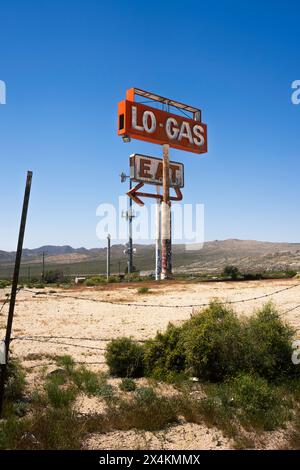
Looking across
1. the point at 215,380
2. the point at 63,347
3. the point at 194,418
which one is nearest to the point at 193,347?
the point at 215,380

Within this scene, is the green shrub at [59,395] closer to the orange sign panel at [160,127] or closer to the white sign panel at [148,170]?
the orange sign panel at [160,127]

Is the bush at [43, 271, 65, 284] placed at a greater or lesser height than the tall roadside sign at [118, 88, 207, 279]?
lesser

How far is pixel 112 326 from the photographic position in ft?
53.0

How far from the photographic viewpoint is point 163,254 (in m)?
36.8

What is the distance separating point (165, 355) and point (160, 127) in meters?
26.7

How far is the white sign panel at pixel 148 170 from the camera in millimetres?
36031

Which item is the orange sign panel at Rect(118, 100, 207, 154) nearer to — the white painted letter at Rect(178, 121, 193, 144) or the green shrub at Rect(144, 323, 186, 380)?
the white painted letter at Rect(178, 121, 193, 144)

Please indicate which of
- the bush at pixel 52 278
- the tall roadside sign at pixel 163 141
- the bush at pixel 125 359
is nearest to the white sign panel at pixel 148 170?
the tall roadside sign at pixel 163 141

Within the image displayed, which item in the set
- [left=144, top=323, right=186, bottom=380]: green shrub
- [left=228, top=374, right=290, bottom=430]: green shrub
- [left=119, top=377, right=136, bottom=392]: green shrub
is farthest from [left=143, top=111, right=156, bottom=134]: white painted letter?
[left=228, top=374, right=290, bottom=430]: green shrub

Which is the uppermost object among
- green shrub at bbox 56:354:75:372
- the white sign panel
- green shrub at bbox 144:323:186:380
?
the white sign panel

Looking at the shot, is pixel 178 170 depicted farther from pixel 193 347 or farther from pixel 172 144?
pixel 193 347

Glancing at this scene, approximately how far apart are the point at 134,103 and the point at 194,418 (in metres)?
28.7

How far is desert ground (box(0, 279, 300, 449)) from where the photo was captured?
6.80 metres

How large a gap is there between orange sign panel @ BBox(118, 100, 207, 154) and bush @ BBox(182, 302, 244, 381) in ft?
78.8
